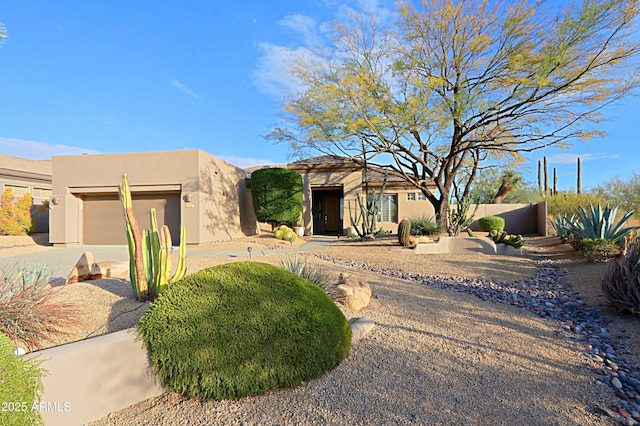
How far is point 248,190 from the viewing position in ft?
58.5

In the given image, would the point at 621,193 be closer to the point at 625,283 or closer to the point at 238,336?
the point at 625,283

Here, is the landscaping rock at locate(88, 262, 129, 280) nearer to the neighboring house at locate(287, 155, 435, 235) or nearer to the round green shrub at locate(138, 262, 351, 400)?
the round green shrub at locate(138, 262, 351, 400)

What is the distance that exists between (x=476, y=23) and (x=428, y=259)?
30.9 ft

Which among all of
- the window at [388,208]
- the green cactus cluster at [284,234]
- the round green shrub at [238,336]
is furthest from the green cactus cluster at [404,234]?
the round green shrub at [238,336]

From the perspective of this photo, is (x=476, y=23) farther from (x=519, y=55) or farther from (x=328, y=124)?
(x=328, y=124)

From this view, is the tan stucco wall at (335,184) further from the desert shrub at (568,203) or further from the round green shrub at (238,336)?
the round green shrub at (238,336)

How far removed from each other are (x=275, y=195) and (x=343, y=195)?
4.07 metres

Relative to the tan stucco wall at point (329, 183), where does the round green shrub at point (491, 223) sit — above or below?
below

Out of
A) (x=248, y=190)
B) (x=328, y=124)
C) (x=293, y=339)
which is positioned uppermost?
(x=328, y=124)

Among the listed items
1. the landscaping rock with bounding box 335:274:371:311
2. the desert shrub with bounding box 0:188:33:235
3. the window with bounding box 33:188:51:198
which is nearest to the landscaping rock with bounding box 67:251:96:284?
the landscaping rock with bounding box 335:274:371:311

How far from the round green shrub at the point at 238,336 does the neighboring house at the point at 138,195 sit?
424 inches

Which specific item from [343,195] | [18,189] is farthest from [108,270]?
[18,189]

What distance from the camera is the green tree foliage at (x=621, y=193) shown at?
16312 millimetres

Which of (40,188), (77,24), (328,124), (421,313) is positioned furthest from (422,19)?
(40,188)
